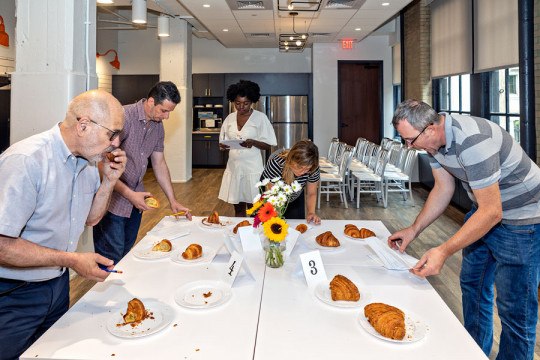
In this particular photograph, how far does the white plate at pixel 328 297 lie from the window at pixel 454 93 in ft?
20.1

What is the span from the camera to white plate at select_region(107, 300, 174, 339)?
1396mm

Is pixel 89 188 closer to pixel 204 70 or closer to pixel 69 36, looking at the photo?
pixel 69 36

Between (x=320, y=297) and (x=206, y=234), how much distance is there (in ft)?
3.49

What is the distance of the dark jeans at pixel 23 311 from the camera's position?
1565 mm

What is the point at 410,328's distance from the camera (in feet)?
4.70

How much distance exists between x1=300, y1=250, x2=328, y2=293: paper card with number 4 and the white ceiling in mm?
5471

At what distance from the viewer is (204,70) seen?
11664mm

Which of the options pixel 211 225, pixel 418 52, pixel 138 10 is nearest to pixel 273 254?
pixel 211 225

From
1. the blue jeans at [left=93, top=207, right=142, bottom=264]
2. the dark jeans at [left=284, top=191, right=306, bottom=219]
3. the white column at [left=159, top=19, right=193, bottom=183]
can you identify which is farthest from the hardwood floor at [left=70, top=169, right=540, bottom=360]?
the dark jeans at [left=284, top=191, right=306, bottom=219]

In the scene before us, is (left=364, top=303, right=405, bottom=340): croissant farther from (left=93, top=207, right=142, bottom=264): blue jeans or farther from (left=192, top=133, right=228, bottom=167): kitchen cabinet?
(left=192, top=133, right=228, bottom=167): kitchen cabinet

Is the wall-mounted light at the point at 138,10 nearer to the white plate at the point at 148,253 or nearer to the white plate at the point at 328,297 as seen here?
the white plate at the point at 148,253

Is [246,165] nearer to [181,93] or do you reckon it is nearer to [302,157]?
[302,157]

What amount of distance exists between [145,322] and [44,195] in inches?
23.4

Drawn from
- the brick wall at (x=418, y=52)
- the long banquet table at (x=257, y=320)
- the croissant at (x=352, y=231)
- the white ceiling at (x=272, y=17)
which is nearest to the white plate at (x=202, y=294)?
the long banquet table at (x=257, y=320)
